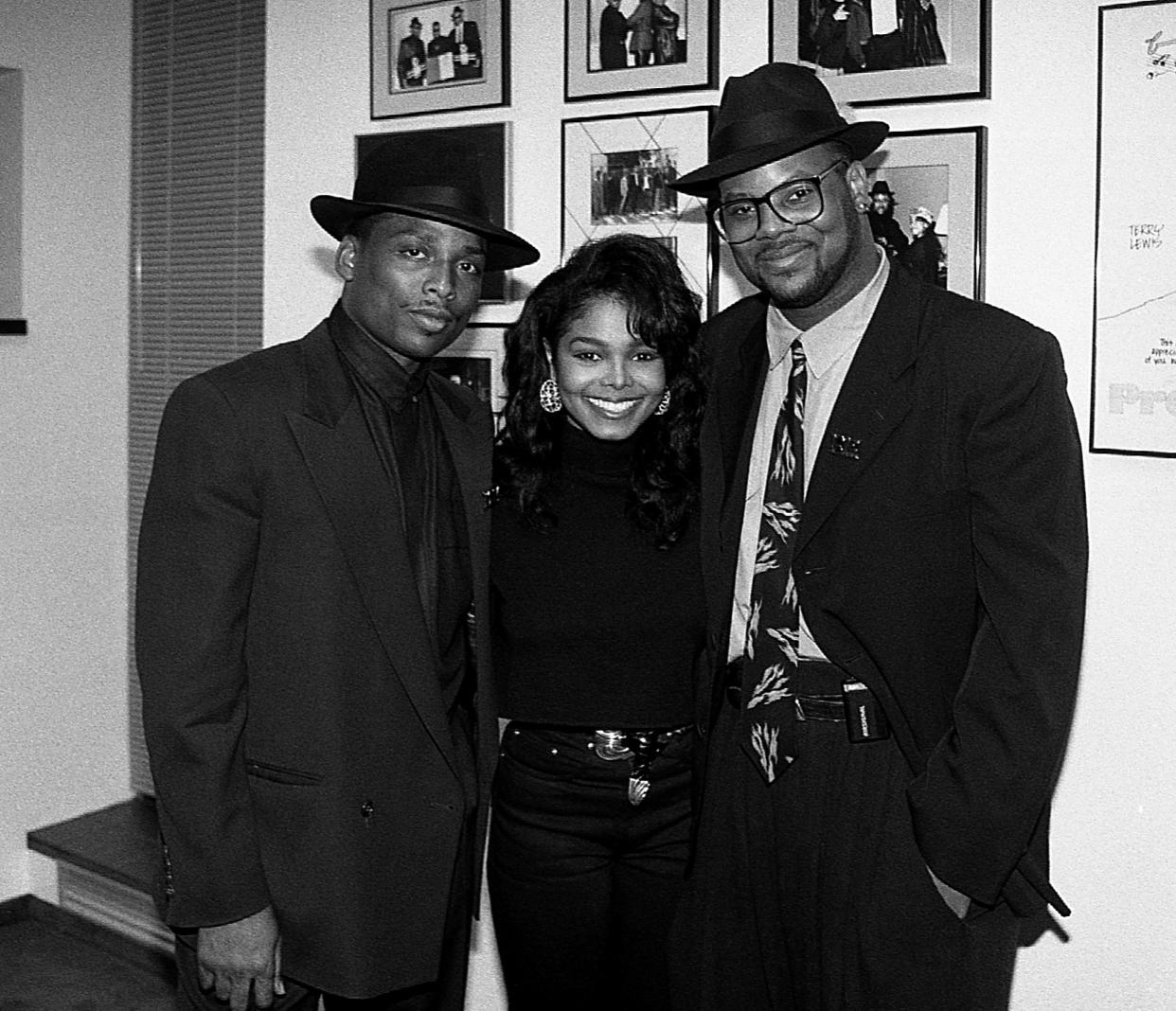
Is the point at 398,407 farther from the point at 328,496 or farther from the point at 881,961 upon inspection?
the point at 881,961

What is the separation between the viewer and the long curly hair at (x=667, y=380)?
2.13 metres

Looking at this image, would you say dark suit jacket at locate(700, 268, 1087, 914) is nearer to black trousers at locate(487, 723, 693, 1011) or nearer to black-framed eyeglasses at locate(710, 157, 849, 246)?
black-framed eyeglasses at locate(710, 157, 849, 246)

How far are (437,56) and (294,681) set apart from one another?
1543 millimetres

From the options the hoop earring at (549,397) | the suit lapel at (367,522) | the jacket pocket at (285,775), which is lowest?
the jacket pocket at (285,775)

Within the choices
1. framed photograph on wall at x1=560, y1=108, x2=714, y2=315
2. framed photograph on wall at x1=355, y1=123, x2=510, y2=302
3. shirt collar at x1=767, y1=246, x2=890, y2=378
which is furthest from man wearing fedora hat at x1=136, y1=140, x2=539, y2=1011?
framed photograph on wall at x1=355, y1=123, x2=510, y2=302

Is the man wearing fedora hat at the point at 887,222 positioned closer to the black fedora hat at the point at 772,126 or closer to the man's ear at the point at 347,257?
the black fedora hat at the point at 772,126

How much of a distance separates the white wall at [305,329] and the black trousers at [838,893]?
0.37 m

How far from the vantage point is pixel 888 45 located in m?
2.37

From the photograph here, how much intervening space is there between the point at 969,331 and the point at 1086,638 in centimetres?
66

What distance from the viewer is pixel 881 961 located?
6.22ft

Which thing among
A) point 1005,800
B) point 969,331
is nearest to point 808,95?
point 969,331

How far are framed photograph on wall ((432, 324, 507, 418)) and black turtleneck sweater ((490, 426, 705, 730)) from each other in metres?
0.76

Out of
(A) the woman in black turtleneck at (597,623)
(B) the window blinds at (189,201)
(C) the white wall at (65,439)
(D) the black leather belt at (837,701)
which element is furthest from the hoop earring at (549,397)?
(C) the white wall at (65,439)

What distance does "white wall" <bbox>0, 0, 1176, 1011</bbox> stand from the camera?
2.24 m
